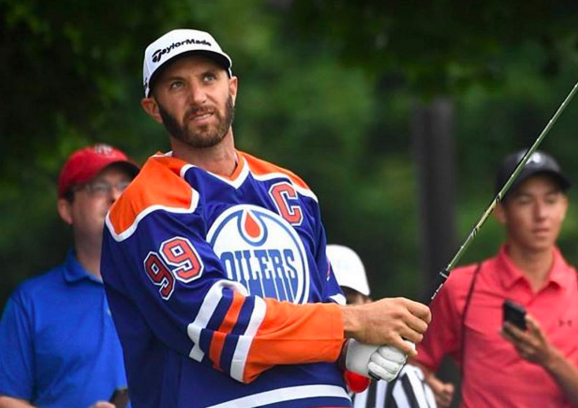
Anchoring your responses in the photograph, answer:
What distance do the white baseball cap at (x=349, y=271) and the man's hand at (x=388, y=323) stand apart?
1742 mm

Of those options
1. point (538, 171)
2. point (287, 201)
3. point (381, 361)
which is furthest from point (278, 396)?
point (538, 171)

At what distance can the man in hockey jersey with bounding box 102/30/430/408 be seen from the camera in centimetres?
510

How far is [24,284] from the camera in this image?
7207mm

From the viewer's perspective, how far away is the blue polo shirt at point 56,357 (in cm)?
695

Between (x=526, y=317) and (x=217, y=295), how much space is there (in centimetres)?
234

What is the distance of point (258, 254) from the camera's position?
5277 mm

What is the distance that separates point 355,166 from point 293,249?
711 inches

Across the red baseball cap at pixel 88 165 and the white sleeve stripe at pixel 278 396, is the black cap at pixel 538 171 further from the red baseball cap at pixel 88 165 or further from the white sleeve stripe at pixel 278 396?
the white sleeve stripe at pixel 278 396

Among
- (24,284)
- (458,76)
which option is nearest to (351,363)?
(24,284)

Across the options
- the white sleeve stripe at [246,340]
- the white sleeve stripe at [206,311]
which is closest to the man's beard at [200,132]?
the white sleeve stripe at [206,311]

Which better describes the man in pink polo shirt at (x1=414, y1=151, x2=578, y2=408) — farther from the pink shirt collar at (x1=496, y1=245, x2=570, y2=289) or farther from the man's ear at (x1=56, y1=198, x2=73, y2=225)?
the man's ear at (x1=56, y1=198, x2=73, y2=225)

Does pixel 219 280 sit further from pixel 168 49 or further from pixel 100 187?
pixel 100 187

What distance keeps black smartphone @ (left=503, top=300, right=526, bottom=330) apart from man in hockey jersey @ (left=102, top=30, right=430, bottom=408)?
1.71m

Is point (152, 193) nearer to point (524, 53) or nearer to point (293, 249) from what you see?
point (293, 249)
